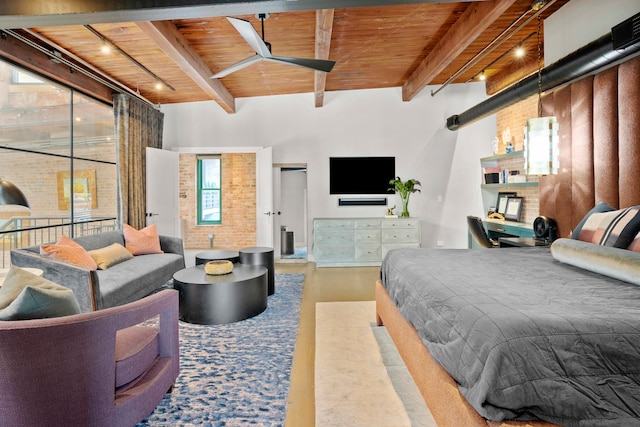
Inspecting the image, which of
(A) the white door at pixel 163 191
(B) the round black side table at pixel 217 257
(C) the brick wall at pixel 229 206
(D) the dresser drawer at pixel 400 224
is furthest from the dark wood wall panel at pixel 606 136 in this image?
(C) the brick wall at pixel 229 206

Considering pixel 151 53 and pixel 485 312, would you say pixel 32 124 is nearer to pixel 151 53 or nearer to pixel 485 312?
pixel 151 53

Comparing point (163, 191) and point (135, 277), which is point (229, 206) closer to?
point (163, 191)

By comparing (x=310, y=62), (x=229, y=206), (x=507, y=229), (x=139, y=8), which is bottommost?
(x=507, y=229)

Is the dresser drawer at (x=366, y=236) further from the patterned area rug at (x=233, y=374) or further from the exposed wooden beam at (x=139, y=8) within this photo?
Answer: the exposed wooden beam at (x=139, y=8)

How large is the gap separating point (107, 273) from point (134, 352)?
220 cm

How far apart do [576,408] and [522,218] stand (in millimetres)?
4689

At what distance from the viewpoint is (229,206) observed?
8.38m

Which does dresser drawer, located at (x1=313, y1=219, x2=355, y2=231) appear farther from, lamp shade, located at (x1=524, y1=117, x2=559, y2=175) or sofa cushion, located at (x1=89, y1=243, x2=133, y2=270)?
lamp shade, located at (x1=524, y1=117, x2=559, y2=175)

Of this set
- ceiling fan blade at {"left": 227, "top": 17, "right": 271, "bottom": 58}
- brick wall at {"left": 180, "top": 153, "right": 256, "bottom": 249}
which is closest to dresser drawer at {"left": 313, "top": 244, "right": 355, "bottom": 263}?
brick wall at {"left": 180, "top": 153, "right": 256, "bottom": 249}

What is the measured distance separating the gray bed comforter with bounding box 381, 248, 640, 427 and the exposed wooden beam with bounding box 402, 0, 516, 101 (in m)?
2.44

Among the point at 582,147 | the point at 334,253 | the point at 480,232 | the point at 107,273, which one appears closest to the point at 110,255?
the point at 107,273

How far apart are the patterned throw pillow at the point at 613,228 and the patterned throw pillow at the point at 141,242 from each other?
4.65 metres

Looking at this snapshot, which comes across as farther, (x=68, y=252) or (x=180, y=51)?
(x=180, y=51)

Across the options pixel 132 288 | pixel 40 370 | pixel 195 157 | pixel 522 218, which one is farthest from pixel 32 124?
pixel 522 218
